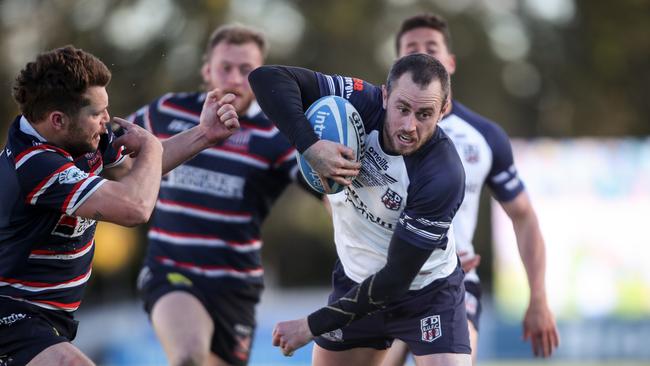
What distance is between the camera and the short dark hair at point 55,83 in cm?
467

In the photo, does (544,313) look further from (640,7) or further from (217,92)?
(640,7)

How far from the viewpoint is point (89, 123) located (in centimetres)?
473

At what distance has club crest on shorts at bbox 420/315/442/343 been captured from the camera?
5.11 meters

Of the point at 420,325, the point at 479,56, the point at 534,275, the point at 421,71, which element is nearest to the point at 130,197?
the point at 421,71

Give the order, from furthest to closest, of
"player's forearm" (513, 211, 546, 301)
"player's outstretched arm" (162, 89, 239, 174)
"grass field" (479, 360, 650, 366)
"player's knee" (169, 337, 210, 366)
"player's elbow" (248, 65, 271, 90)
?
"grass field" (479, 360, 650, 366), "player's forearm" (513, 211, 546, 301), "player's knee" (169, 337, 210, 366), "player's outstretched arm" (162, 89, 239, 174), "player's elbow" (248, 65, 271, 90)

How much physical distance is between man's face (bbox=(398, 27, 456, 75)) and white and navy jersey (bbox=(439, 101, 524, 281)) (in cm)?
47

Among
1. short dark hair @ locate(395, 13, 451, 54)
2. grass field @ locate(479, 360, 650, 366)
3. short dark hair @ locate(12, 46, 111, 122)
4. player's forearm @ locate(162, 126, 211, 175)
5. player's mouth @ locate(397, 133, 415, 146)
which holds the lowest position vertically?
grass field @ locate(479, 360, 650, 366)

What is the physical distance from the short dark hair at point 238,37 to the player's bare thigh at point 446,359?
278 cm

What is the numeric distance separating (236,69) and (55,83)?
223cm

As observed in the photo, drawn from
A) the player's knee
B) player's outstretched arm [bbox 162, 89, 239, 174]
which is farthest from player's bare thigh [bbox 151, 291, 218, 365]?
player's outstretched arm [bbox 162, 89, 239, 174]

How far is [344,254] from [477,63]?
23.6m

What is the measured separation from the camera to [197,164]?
6.69m

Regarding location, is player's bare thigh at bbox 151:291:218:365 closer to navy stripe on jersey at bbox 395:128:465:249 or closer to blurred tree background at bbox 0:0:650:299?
navy stripe on jersey at bbox 395:128:465:249

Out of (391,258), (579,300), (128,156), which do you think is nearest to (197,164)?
(128,156)
